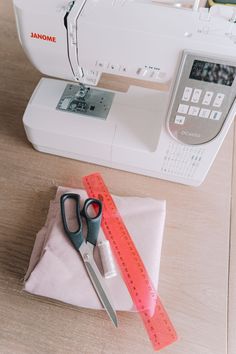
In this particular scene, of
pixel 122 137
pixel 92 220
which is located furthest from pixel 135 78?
pixel 92 220

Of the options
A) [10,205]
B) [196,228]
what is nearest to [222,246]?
[196,228]

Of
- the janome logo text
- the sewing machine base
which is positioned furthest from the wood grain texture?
the janome logo text

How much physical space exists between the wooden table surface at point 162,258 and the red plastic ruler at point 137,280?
0.02 m

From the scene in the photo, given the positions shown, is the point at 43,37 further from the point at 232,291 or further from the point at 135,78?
the point at 232,291

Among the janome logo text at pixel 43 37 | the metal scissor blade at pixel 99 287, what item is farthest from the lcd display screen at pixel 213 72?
the metal scissor blade at pixel 99 287

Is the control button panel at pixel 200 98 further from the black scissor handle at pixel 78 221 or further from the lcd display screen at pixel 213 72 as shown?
the black scissor handle at pixel 78 221

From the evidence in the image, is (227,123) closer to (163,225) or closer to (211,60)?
(211,60)

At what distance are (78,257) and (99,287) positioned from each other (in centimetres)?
7

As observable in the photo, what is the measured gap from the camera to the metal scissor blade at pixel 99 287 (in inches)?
21.3

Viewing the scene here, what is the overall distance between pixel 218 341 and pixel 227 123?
386 millimetres

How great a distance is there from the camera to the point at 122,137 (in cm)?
71

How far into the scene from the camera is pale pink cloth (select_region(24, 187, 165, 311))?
55 centimetres

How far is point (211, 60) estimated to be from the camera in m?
0.53

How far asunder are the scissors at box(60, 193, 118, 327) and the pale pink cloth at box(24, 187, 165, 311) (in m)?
0.01
